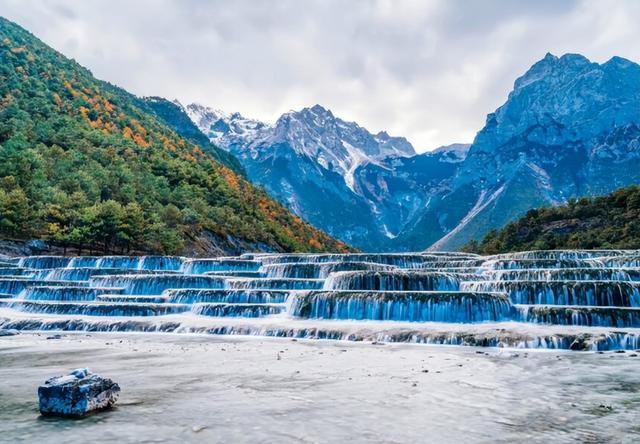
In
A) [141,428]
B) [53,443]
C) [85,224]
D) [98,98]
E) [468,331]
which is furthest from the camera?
[98,98]

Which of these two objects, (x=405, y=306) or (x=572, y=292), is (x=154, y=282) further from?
(x=572, y=292)

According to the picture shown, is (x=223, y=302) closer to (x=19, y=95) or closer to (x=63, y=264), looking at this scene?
(x=63, y=264)

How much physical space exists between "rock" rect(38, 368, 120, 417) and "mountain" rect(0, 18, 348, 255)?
5202 centimetres

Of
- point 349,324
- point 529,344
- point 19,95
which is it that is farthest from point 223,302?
point 19,95

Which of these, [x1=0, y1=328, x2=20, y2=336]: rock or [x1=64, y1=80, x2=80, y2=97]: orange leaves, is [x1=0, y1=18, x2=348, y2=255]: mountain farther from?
[x1=0, y1=328, x2=20, y2=336]: rock

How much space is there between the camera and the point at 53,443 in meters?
7.02

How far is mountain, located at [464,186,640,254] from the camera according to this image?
68.6m

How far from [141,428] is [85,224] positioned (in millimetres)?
57025

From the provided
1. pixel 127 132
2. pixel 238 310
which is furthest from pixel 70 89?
pixel 238 310

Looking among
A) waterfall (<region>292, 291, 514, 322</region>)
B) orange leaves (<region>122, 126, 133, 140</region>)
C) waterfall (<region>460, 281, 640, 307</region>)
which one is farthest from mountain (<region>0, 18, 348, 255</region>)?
waterfall (<region>460, 281, 640, 307</region>)

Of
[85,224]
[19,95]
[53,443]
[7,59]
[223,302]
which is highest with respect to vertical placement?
[7,59]

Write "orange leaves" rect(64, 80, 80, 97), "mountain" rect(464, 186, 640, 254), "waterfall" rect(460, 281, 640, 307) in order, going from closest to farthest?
"waterfall" rect(460, 281, 640, 307) → "mountain" rect(464, 186, 640, 254) → "orange leaves" rect(64, 80, 80, 97)

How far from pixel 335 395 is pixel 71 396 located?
15.5 ft

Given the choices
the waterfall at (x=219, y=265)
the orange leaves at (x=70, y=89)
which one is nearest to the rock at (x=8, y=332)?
the waterfall at (x=219, y=265)
